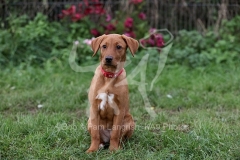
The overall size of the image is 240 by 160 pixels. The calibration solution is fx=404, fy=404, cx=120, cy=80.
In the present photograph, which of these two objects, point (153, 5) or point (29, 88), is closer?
point (29, 88)

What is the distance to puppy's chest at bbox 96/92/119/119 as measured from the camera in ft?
14.1

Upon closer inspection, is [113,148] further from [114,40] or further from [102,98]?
[114,40]

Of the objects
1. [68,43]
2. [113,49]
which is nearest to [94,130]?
[113,49]

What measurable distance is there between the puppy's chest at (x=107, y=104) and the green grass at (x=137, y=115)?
41 cm

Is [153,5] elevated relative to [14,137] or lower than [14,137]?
elevated

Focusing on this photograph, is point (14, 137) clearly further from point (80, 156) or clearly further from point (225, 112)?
point (225, 112)

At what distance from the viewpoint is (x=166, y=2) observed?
946 cm

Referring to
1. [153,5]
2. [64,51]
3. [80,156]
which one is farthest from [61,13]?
[80,156]

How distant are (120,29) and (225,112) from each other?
3601 millimetres

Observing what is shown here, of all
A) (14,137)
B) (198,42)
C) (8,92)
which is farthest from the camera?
(198,42)

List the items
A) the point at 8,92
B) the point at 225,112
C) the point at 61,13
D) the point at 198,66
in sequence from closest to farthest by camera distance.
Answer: the point at 225,112 → the point at 8,92 → the point at 198,66 → the point at 61,13

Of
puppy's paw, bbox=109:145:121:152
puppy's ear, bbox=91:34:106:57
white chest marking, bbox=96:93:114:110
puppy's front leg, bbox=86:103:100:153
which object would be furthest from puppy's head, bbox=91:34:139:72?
puppy's paw, bbox=109:145:121:152

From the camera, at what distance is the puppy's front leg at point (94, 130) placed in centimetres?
430

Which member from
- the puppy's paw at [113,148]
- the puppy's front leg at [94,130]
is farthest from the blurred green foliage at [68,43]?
the puppy's paw at [113,148]
